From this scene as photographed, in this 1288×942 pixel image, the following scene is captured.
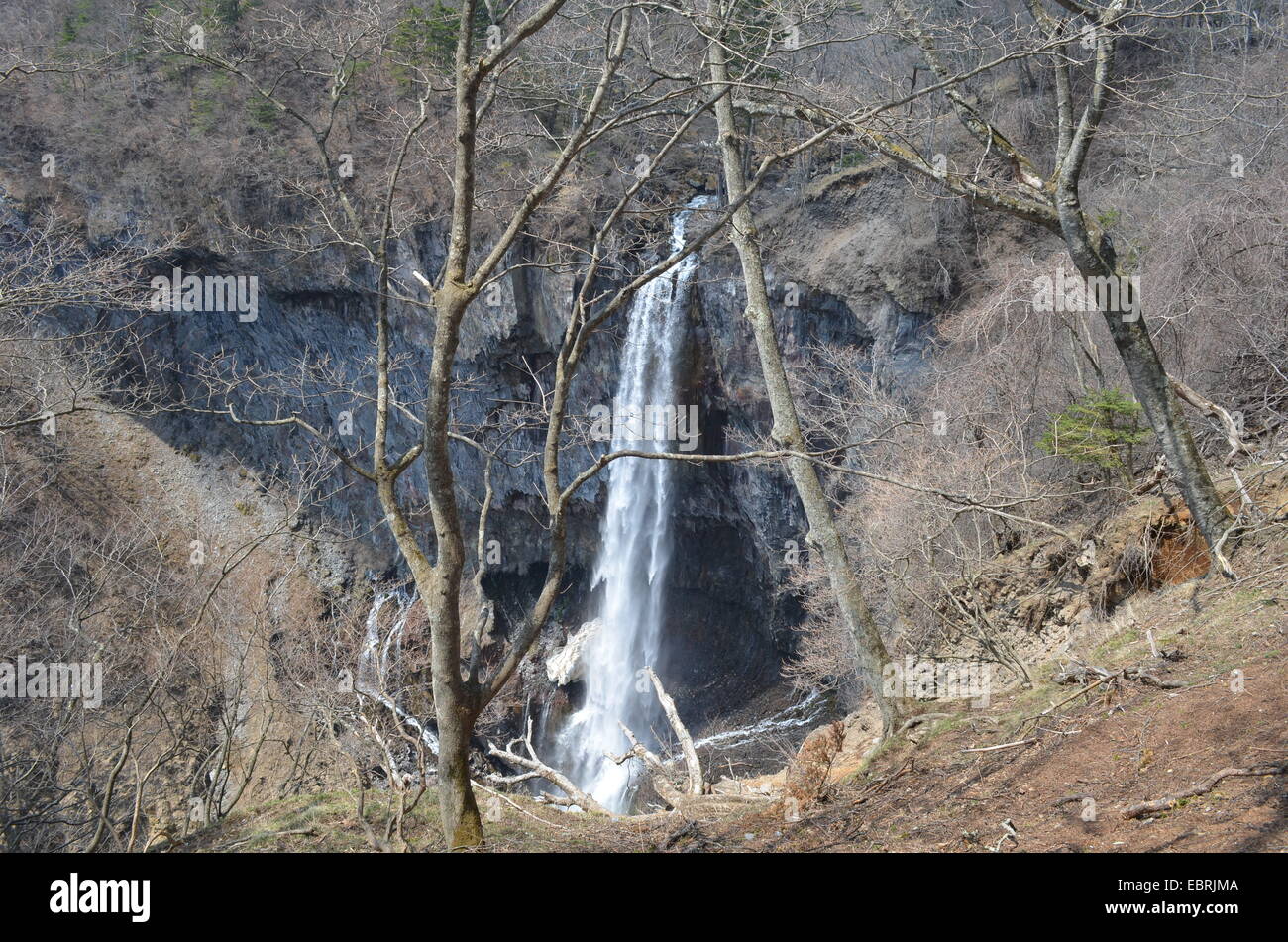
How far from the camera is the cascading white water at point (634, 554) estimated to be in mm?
22266

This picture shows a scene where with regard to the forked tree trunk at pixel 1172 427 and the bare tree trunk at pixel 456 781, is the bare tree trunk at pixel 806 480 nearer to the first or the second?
the forked tree trunk at pixel 1172 427

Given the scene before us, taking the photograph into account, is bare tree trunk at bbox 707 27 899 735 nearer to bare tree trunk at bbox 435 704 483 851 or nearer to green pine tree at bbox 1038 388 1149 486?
bare tree trunk at bbox 435 704 483 851

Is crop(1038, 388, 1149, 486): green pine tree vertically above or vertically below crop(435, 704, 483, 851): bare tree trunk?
above

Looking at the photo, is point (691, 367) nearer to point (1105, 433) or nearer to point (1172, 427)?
point (1105, 433)

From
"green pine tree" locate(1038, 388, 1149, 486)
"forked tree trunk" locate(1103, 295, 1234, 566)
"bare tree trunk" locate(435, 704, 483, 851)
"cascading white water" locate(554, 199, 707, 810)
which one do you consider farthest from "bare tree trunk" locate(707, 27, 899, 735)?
"cascading white water" locate(554, 199, 707, 810)

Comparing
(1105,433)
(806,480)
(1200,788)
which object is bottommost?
(1200,788)

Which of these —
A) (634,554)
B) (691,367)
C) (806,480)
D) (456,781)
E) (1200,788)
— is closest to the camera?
(1200,788)

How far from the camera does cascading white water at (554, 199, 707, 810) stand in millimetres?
22266

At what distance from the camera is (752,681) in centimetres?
2350

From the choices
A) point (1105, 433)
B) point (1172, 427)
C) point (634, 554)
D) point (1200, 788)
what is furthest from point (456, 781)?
point (634, 554)

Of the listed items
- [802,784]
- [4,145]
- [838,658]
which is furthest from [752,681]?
[4,145]

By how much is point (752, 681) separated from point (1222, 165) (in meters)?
16.4

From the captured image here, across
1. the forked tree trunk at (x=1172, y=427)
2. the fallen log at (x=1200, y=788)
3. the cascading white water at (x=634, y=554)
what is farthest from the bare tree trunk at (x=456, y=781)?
the cascading white water at (x=634, y=554)

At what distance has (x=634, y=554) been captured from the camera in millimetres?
23719
